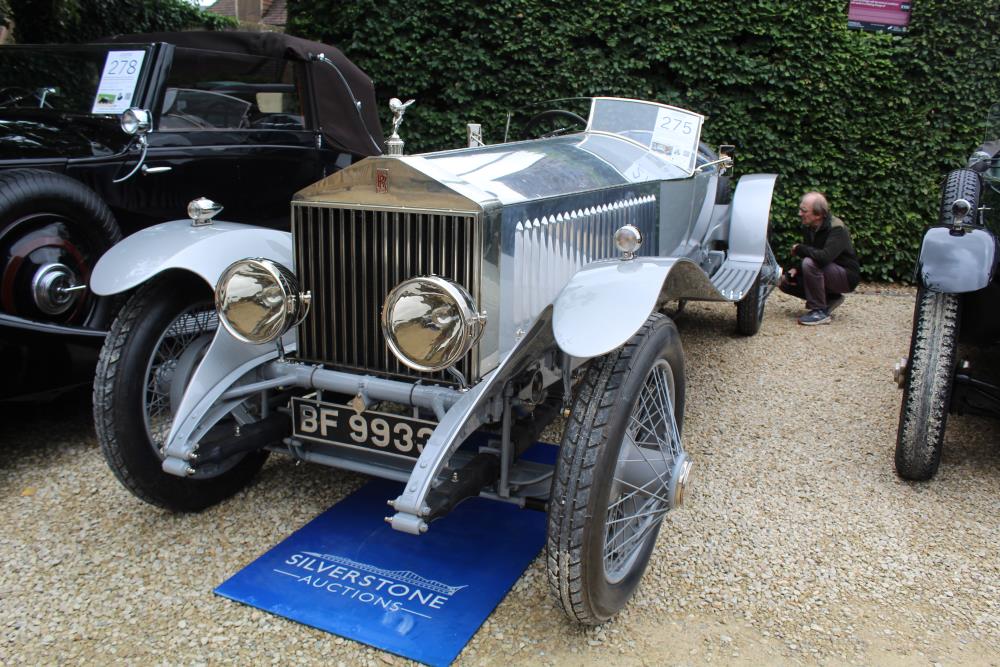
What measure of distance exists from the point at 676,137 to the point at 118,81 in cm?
307

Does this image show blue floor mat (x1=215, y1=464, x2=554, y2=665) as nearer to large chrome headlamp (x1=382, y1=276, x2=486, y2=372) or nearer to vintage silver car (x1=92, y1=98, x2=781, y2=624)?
vintage silver car (x1=92, y1=98, x2=781, y2=624)

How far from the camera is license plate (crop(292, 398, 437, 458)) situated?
2381mm

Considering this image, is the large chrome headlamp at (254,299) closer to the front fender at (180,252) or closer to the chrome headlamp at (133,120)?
the front fender at (180,252)

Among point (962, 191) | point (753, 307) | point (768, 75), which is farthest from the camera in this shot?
point (768, 75)

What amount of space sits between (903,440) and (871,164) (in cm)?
498

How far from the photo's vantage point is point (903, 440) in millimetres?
3221

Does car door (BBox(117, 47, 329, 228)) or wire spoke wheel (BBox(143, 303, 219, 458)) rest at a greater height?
car door (BBox(117, 47, 329, 228))

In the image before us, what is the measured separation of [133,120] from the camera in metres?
3.69

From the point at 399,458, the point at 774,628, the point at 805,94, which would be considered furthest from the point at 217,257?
the point at 805,94

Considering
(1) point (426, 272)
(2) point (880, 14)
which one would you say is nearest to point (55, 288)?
(1) point (426, 272)

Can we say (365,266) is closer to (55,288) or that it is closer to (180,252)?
(180,252)

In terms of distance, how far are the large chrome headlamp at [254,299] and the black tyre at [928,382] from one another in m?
2.59

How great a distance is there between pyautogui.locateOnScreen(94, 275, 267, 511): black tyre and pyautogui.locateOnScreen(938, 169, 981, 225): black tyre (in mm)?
3610

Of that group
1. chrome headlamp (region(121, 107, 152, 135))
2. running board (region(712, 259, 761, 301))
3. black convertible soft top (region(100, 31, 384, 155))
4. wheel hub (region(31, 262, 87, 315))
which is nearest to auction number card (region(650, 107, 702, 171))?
running board (region(712, 259, 761, 301))
